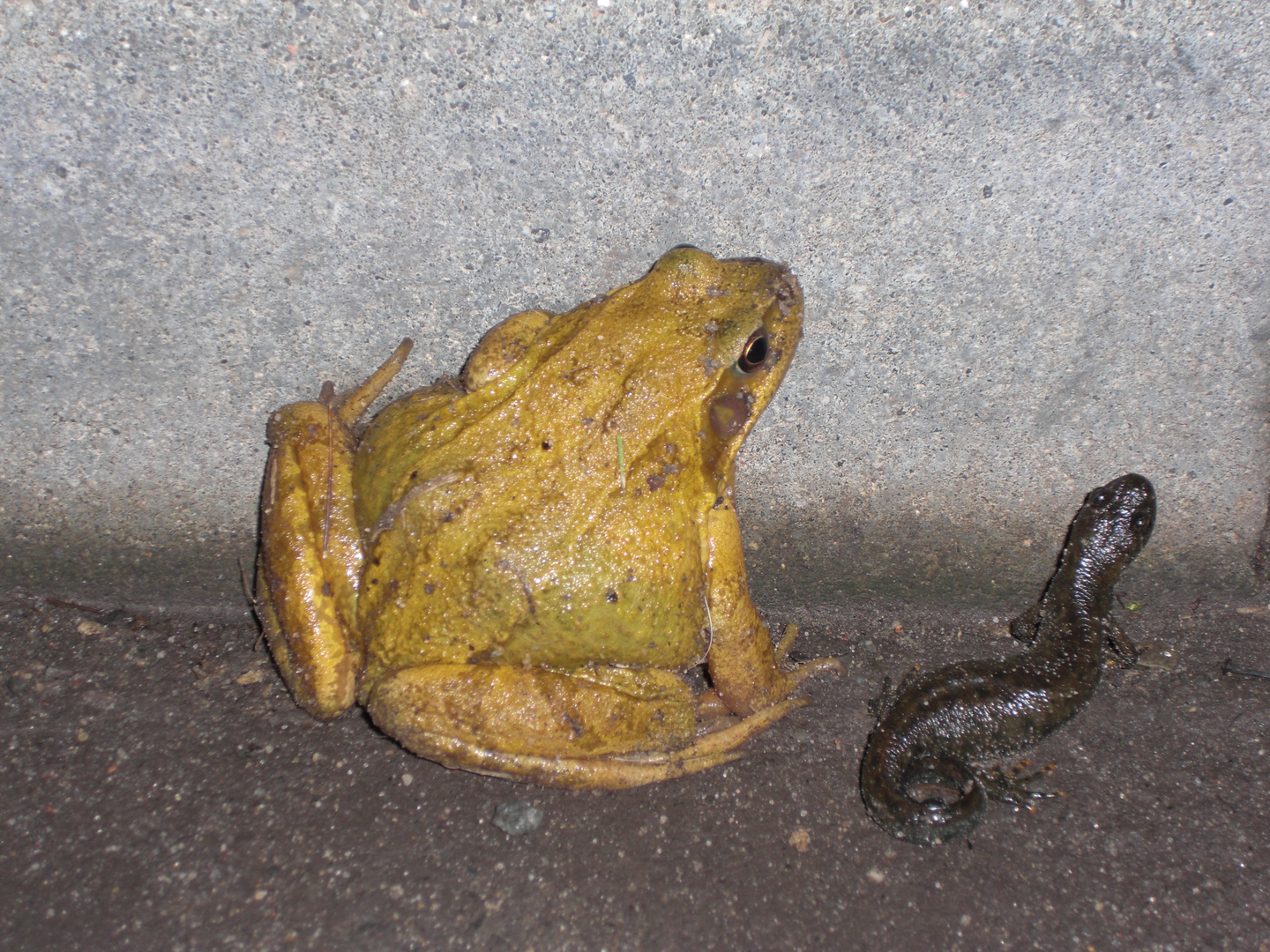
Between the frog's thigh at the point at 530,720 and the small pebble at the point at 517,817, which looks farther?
the small pebble at the point at 517,817

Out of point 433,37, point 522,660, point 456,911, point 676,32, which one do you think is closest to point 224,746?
point 456,911

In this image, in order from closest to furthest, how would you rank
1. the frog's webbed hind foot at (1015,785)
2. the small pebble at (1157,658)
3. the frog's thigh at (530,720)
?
the frog's thigh at (530,720) → the frog's webbed hind foot at (1015,785) → the small pebble at (1157,658)

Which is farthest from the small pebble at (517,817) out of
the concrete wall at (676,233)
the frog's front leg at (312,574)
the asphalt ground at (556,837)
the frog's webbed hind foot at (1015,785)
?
the frog's webbed hind foot at (1015,785)

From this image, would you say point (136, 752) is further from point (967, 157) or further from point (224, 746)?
point (967, 157)

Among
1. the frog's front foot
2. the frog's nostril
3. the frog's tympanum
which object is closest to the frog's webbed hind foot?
the frog's front foot

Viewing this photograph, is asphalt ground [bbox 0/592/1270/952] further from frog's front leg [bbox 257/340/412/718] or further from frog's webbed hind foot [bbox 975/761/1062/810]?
frog's front leg [bbox 257/340/412/718]

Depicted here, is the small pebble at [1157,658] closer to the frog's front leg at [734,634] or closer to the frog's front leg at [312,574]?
the frog's front leg at [734,634]
